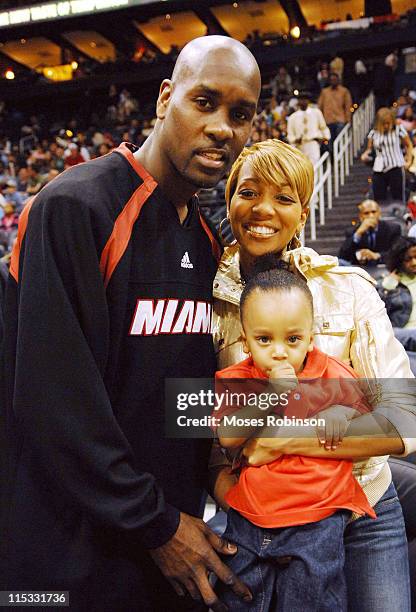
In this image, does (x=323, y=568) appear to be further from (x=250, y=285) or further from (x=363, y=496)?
(x=250, y=285)

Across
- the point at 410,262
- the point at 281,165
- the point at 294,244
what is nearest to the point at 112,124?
the point at 410,262

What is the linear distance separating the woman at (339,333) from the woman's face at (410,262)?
254cm

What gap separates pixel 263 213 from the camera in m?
1.42

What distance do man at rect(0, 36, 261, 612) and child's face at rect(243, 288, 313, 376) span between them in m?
0.19

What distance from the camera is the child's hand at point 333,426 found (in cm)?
113

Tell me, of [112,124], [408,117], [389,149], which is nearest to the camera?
[389,149]

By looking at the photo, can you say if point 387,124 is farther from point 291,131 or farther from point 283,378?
point 283,378

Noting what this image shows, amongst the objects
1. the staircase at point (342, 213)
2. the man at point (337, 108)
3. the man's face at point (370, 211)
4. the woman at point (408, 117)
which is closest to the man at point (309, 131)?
the staircase at point (342, 213)

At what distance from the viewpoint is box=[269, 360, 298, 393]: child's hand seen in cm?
115

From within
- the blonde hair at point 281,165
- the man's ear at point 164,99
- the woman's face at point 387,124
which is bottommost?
the blonde hair at point 281,165

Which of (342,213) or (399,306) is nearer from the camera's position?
(399,306)

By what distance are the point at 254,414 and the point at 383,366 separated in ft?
1.00

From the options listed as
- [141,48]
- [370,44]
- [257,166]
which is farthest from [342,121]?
[141,48]

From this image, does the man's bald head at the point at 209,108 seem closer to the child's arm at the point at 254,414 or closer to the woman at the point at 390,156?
the child's arm at the point at 254,414
